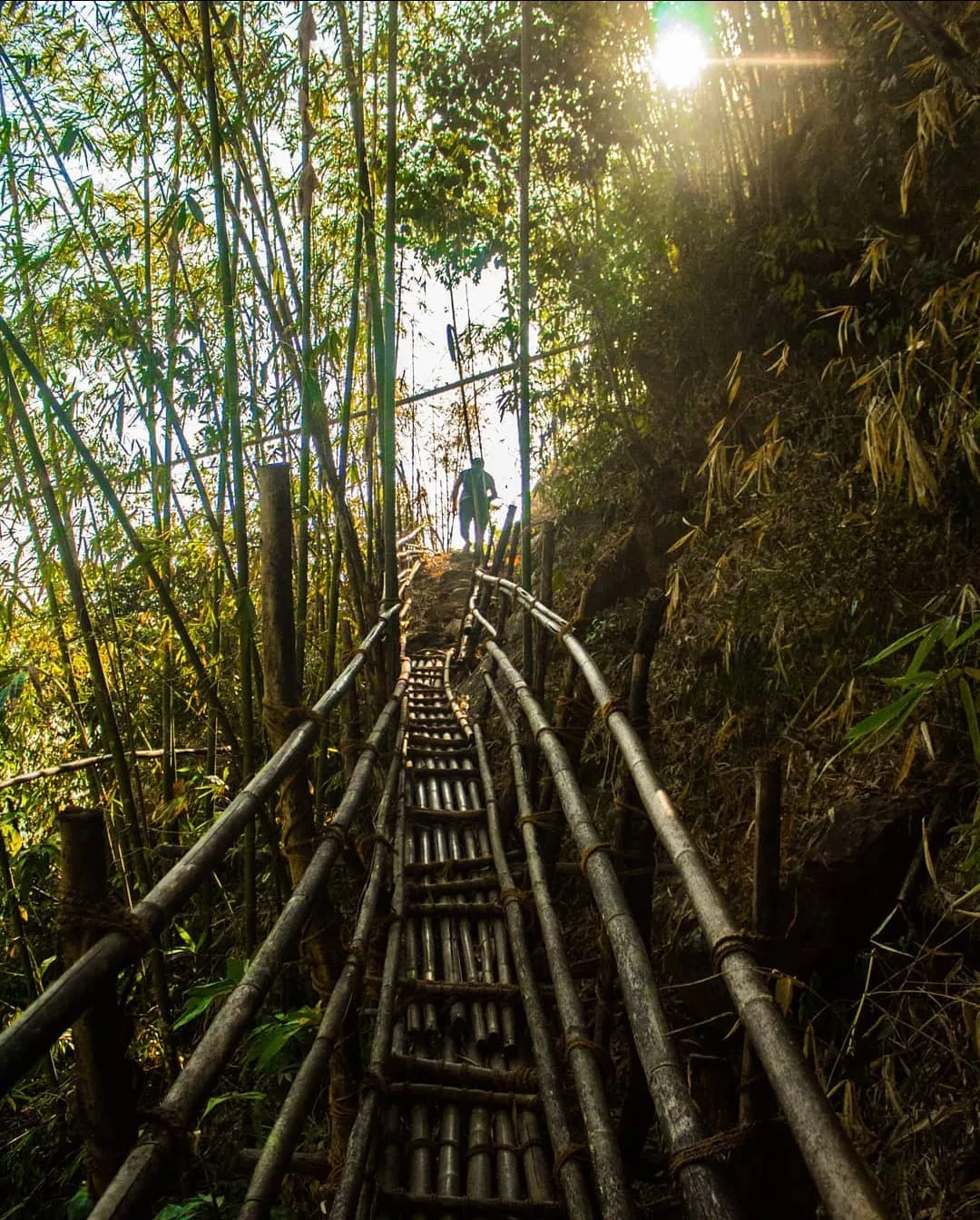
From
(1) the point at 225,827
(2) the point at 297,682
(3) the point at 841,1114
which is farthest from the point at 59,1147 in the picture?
(3) the point at 841,1114

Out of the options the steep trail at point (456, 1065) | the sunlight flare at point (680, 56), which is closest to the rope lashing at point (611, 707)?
the steep trail at point (456, 1065)

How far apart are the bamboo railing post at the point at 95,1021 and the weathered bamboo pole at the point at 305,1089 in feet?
1.65

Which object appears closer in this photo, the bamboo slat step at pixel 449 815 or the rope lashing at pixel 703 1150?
the rope lashing at pixel 703 1150

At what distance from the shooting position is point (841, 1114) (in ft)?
4.43

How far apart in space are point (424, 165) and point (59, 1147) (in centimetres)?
458

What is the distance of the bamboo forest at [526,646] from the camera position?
4.08 ft

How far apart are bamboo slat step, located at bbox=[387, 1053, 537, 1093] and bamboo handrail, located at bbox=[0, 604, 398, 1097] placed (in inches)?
Result: 37.4

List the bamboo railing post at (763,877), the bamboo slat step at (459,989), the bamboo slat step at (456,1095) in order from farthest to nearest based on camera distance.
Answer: the bamboo slat step at (459,989), the bamboo slat step at (456,1095), the bamboo railing post at (763,877)

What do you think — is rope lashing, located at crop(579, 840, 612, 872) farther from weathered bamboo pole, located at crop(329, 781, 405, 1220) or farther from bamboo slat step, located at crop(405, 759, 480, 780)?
bamboo slat step, located at crop(405, 759, 480, 780)

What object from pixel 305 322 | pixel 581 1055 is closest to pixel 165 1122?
pixel 581 1055

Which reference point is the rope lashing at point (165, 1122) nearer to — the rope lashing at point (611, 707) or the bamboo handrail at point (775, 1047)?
the bamboo handrail at point (775, 1047)

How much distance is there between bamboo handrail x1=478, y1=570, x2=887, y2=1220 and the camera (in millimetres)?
623

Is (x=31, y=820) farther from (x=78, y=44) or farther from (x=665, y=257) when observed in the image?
(x=665, y=257)

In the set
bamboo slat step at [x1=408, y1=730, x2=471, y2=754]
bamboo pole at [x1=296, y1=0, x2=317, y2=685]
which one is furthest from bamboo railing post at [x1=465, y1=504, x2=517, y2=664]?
bamboo pole at [x1=296, y1=0, x2=317, y2=685]
